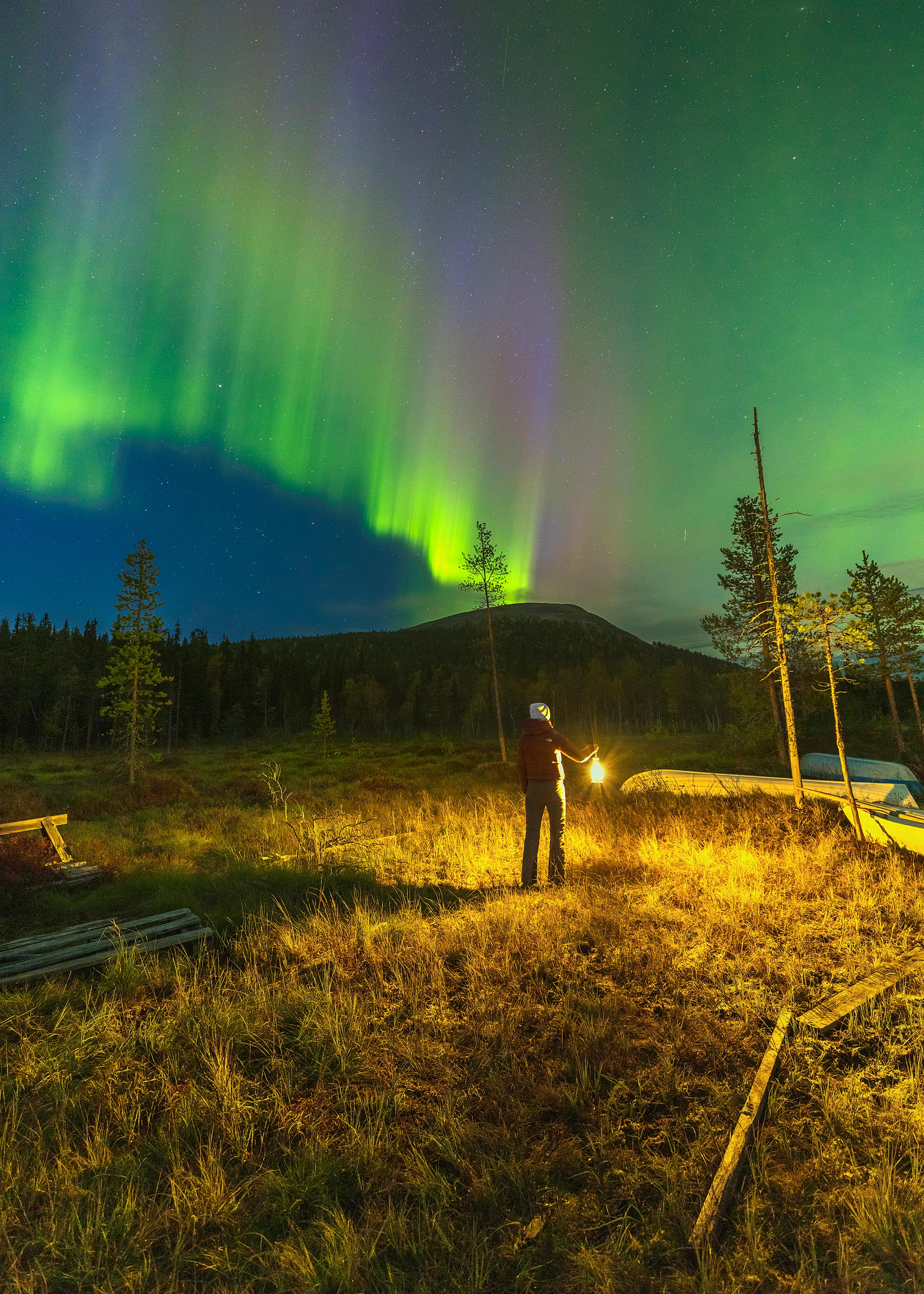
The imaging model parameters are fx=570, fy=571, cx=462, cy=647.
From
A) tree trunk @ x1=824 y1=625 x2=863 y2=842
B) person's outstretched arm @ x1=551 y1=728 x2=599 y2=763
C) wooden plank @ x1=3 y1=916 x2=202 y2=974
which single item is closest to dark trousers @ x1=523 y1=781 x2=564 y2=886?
person's outstretched arm @ x1=551 y1=728 x2=599 y2=763

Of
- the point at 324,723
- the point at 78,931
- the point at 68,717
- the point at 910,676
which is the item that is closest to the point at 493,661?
the point at 324,723

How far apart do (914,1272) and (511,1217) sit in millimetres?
1609

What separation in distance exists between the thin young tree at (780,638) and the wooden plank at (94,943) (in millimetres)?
11175

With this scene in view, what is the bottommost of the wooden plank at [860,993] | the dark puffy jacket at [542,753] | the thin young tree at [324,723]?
the wooden plank at [860,993]

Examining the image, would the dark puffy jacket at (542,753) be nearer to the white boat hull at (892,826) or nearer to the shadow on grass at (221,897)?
the shadow on grass at (221,897)

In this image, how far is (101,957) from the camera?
550 centimetres

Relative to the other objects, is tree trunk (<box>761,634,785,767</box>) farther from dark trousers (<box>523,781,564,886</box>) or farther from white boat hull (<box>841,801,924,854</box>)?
dark trousers (<box>523,781,564,886</box>)

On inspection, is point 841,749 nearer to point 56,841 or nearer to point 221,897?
point 221,897

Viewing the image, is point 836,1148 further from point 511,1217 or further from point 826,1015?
point 511,1217

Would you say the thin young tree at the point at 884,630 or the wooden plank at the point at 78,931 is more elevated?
the thin young tree at the point at 884,630

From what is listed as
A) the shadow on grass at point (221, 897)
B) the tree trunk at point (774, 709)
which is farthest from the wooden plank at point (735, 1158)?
the tree trunk at point (774, 709)

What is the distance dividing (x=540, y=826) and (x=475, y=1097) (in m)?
4.33

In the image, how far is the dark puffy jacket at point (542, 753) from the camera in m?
7.51

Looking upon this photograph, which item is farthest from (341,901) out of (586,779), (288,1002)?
(586,779)
